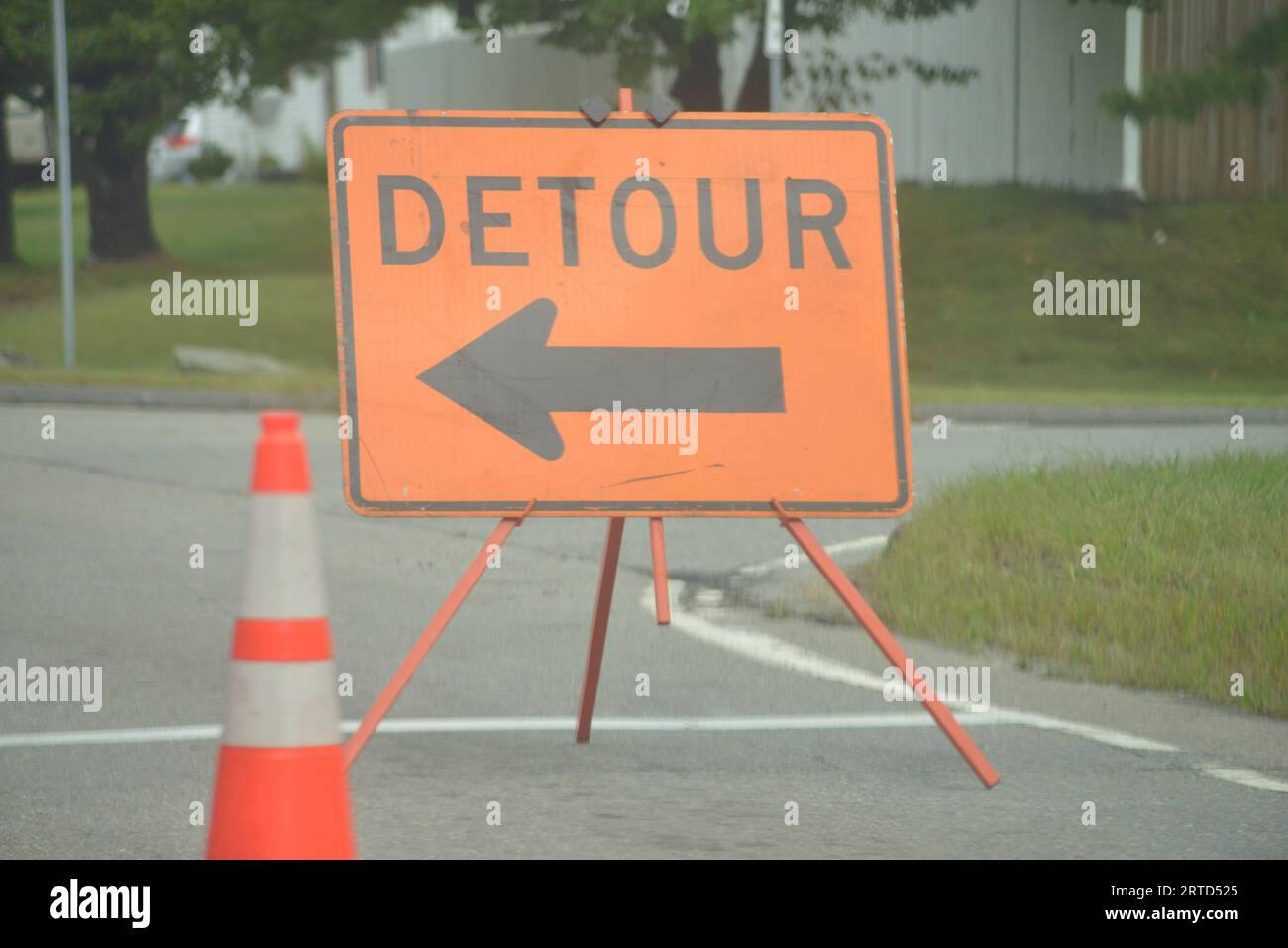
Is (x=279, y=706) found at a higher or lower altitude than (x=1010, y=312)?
lower

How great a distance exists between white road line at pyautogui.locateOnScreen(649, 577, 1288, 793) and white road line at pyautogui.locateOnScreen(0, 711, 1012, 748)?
0.09m

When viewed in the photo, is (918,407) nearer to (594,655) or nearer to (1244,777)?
(594,655)

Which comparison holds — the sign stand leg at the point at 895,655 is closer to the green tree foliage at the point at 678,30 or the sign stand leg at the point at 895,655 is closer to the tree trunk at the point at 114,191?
the green tree foliage at the point at 678,30

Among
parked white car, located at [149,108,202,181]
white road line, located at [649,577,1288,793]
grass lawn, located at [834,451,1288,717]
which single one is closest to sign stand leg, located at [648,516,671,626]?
white road line, located at [649,577,1288,793]

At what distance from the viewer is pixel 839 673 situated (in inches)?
302

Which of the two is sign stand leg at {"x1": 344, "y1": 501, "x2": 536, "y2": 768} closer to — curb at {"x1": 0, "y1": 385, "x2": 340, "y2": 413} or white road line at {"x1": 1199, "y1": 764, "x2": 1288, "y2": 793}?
white road line at {"x1": 1199, "y1": 764, "x2": 1288, "y2": 793}

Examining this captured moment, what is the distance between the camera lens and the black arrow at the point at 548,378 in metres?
5.99

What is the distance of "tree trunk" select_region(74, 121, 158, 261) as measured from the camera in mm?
32688

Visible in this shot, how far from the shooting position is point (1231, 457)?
10.4 m

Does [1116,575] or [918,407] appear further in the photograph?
[918,407]

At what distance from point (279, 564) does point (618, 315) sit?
6.70ft

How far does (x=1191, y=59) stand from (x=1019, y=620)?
72.7 feet

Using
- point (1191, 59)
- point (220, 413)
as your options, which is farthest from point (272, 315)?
point (1191, 59)

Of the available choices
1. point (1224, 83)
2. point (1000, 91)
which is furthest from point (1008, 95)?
point (1224, 83)
